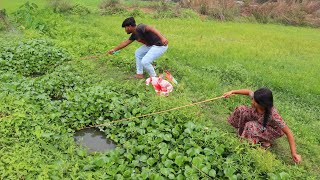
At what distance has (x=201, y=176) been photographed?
4.38 metres

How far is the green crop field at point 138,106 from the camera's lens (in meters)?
4.50

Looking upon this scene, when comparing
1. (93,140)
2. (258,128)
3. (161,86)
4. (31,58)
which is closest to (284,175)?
(258,128)

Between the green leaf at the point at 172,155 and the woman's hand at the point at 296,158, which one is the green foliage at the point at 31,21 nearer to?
the green leaf at the point at 172,155

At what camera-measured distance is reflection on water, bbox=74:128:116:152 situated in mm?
5215

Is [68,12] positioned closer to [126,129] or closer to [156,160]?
[126,129]

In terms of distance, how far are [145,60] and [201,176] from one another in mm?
3082

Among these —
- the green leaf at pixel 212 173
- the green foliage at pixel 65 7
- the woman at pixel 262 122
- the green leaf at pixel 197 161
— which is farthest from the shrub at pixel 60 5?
the green leaf at pixel 212 173

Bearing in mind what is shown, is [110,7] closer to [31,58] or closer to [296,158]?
[31,58]

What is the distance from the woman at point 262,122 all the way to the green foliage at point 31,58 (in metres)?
4.70

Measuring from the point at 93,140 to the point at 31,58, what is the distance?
143 inches

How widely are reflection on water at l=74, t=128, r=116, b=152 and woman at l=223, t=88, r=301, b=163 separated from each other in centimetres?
202

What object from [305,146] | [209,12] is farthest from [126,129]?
[209,12]

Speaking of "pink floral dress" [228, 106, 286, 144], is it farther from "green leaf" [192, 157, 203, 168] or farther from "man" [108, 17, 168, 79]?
"man" [108, 17, 168, 79]

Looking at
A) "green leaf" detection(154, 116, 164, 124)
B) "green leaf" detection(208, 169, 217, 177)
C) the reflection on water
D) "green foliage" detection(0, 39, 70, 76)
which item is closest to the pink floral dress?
"green leaf" detection(208, 169, 217, 177)
